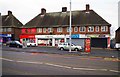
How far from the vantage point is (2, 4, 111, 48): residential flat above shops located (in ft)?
176

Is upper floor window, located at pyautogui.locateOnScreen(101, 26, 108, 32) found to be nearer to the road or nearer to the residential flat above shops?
the residential flat above shops

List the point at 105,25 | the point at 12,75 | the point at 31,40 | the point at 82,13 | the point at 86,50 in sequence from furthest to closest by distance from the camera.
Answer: the point at 31,40 < the point at 82,13 < the point at 105,25 < the point at 86,50 < the point at 12,75

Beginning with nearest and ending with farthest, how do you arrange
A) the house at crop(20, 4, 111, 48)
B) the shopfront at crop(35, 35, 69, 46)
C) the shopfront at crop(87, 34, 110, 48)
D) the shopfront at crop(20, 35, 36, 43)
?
1. the shopfront at crop(87, 34, 110, 48)
2. the house at crop(20, 4, 111, 48)
3. the shopfront at crop(35, 35, 69, 46)
4. the shopfront at crop(20, 35, 36, 43)

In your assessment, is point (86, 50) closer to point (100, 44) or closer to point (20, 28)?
point (100, 44)

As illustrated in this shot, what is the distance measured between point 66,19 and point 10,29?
Result: 18413 mm

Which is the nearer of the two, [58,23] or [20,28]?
[58,23]

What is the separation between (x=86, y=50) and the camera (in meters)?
30.6

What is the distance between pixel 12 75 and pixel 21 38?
54.5 meters

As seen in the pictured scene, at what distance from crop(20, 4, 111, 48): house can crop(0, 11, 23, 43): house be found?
291 cm

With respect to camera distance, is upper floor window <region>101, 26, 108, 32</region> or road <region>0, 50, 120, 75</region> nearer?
road <region>0, 50, 120, 75</region>

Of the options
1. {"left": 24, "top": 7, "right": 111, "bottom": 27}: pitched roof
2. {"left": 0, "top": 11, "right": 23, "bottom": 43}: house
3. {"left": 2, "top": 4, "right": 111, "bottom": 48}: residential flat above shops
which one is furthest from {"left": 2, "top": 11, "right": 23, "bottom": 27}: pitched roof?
{"left": 24, "top": 7, "right": 111, "bottom": 27}: pitched roof

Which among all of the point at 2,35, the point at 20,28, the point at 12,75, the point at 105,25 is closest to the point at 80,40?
the point at 105,25

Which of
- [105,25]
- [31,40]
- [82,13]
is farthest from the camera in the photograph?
[31,40]

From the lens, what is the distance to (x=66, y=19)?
57.6 m
